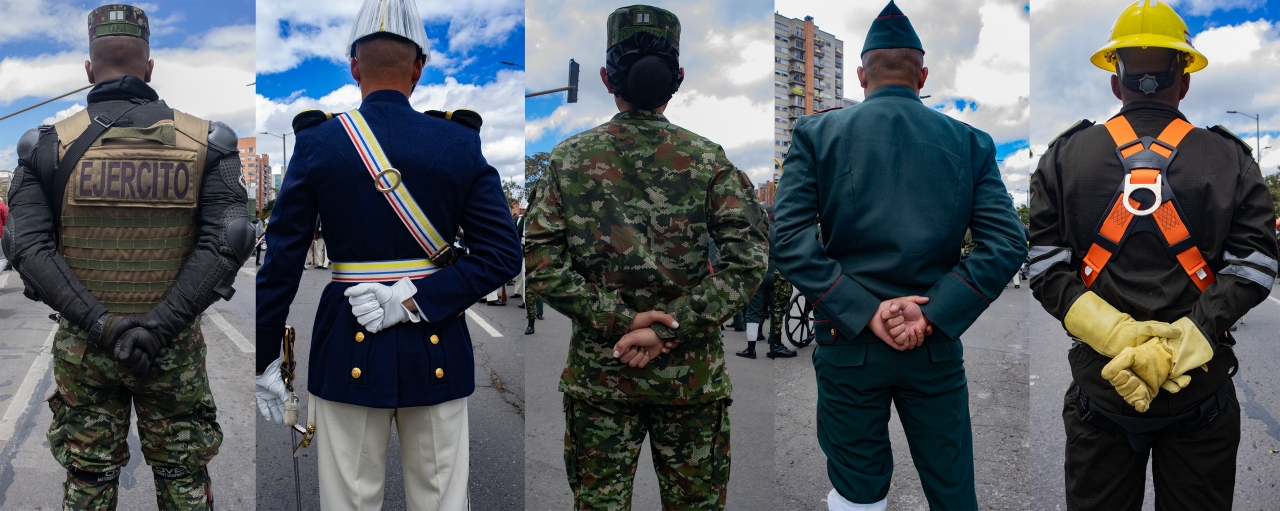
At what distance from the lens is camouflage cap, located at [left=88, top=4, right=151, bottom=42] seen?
3.38 m

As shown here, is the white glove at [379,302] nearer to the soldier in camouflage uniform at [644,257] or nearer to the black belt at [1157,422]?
the soldier in camouflage uniform at [644,257]

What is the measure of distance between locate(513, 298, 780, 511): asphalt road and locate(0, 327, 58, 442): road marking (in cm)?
307

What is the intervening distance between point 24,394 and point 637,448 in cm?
650

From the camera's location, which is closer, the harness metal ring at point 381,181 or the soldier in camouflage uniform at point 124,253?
the harness metal ring at point 381,181

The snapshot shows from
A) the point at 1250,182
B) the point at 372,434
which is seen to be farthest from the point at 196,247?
the point at 1250,182

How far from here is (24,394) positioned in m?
6.72

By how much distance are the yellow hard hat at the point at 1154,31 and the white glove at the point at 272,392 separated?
340cm

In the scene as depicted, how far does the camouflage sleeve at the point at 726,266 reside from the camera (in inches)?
104

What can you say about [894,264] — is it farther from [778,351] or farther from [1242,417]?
[778,351]

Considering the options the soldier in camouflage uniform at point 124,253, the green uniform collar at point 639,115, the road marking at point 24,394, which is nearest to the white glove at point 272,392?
the soldier in camouflage uniform at point 124,253

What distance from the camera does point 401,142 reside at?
2.65 meters

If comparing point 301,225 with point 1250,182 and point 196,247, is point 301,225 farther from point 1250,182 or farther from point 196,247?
point 1250,182

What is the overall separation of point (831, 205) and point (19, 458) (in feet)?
17.9

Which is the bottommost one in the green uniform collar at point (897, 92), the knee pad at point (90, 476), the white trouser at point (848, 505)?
the knee pad at point (90, 476)
